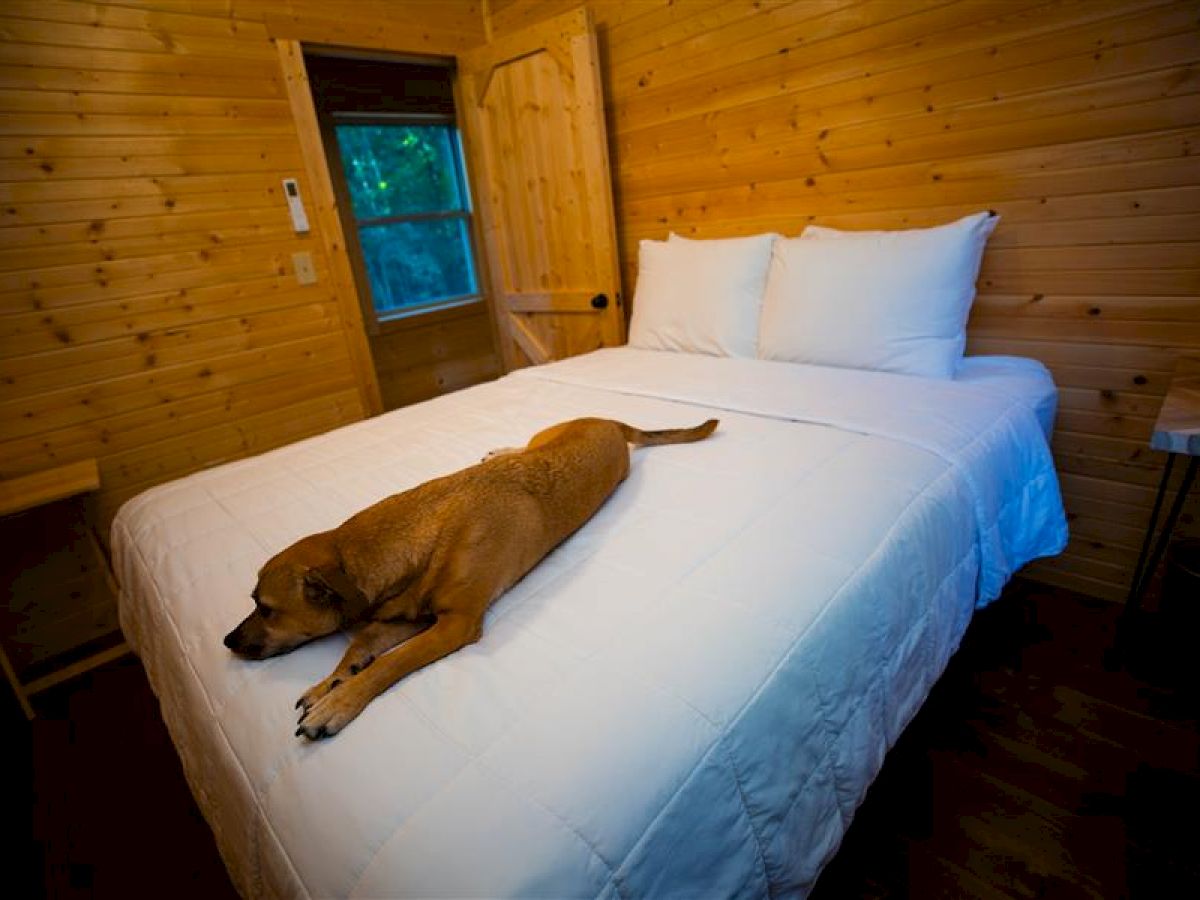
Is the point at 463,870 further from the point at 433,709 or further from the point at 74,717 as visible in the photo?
the point at 74,717

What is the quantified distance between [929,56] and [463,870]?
8.13 ft

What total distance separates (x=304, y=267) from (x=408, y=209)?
2.18 meters

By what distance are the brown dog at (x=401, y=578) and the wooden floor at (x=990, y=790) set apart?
96cm

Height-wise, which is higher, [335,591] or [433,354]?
[335,591]

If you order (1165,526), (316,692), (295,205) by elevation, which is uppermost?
(295,205)

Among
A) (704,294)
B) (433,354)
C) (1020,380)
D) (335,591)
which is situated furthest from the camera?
(433,354)

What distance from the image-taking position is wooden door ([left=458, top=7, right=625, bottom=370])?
2.68 m

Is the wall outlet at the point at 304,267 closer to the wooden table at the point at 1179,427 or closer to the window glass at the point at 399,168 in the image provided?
the window glass at the point at 399,168

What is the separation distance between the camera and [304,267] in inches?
108

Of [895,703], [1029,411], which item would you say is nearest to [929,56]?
[1029,411]

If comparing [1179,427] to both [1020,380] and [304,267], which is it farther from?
[304,267]

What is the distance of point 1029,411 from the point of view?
1582 millimetres

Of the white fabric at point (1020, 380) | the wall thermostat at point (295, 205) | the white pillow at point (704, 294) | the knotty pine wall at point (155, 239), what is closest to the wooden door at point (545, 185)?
the white pillow at point (704, 294)

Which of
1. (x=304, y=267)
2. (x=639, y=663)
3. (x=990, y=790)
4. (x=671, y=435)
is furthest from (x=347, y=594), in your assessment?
(x=304, y=267)
